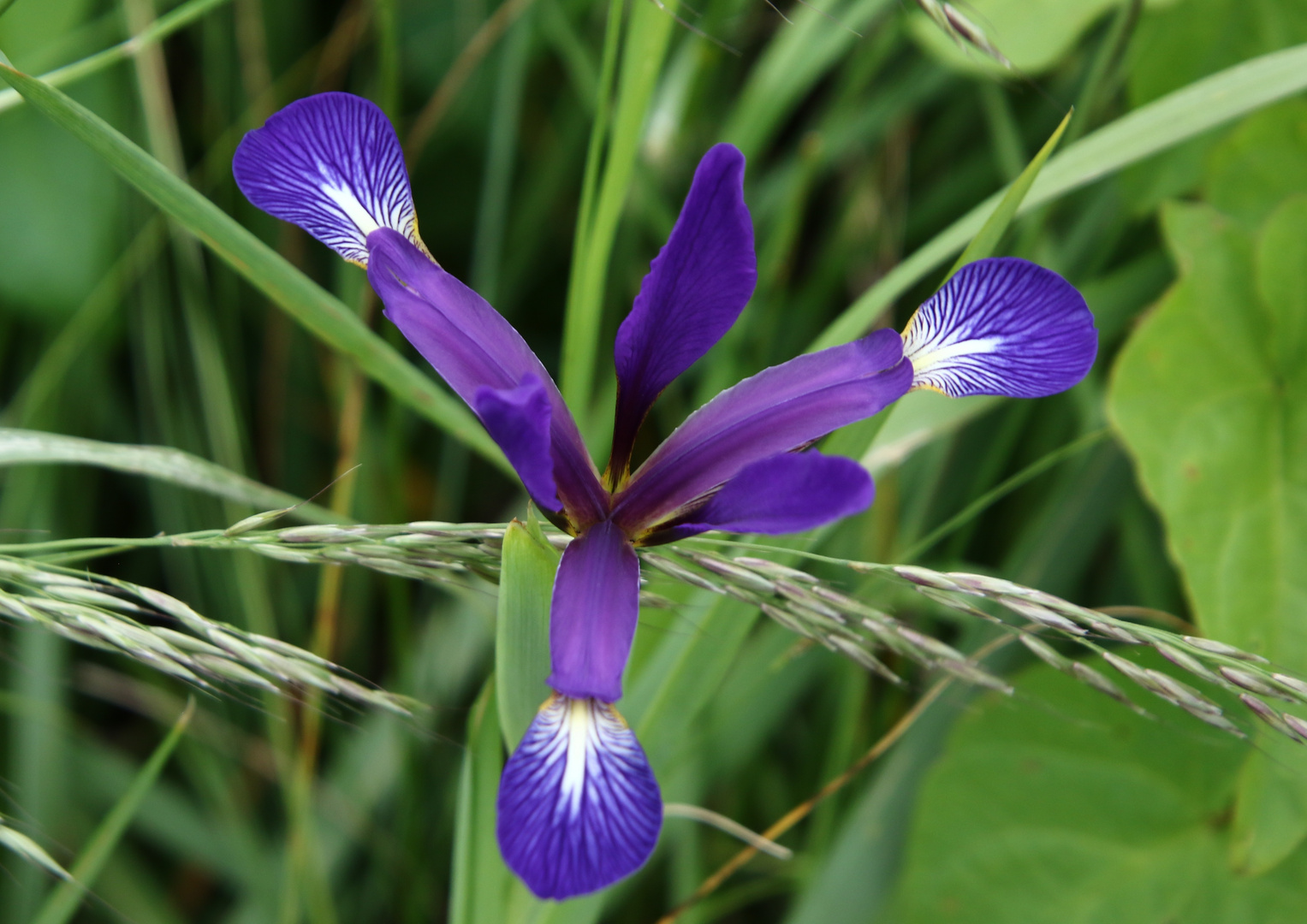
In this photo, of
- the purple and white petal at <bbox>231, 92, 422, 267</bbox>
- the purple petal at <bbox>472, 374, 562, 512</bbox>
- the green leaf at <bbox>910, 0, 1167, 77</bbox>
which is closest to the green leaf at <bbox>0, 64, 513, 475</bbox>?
the purple and white petal at <bbox>231, 92, 422, 267</bbox>

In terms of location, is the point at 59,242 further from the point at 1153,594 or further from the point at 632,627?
the point at 1153,594

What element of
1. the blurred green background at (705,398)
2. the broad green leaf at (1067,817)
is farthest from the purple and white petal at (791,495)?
the broad green leaf at (1067,817)

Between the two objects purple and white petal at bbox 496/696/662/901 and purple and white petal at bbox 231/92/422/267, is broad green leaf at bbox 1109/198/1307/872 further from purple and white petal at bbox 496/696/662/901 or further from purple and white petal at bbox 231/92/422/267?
purple and white petal at bbox 231/92/422/267

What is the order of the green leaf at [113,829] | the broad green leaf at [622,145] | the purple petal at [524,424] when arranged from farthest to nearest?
the broad green leaf at [622,145] → the green leaf at [113,829] → the purple petal at [524,424]

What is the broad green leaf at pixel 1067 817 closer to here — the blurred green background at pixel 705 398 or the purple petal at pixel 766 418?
the blurred green background at pixel 705 398

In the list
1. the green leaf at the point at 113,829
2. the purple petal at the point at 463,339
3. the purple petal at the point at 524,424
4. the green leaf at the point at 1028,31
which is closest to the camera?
the purple petal at the point at 524,424

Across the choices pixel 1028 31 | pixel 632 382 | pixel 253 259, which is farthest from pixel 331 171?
pixel 1028 31

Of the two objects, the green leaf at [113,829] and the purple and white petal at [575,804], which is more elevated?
the purple and white petal at [575,804]
